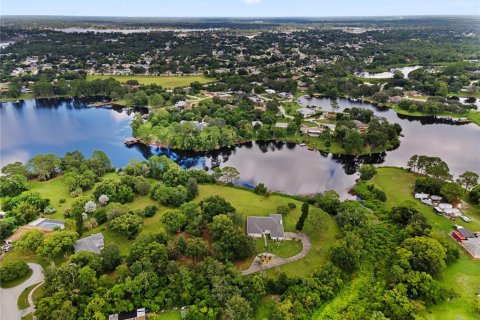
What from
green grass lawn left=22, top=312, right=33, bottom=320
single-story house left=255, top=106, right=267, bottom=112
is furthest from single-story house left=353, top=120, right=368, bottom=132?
green grass lawn left=22, top=312, right=33, bottom=320

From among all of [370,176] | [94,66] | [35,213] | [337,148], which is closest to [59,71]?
[94,66]

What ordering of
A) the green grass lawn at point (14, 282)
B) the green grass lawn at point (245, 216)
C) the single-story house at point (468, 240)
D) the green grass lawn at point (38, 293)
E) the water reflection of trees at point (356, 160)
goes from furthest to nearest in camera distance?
the water reflection of trees at point (356, 160), the single-story house at point (468, 240), the green grass lawn at point (245, 216), the green grass lawn at point (14, 282), the green grass lawn at point (38, 293)

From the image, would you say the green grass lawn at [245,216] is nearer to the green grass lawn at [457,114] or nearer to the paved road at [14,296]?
the paved road at [14,296]

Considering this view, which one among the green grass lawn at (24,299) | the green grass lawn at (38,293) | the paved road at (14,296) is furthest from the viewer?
the green grass lawn at (38,293)

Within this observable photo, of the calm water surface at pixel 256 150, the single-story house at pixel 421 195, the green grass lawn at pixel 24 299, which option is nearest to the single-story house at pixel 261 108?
the calm water surface at pixel 256 150

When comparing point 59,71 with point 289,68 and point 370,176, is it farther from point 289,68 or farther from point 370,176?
point 370,176

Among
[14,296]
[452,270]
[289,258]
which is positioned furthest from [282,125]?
[14,296]

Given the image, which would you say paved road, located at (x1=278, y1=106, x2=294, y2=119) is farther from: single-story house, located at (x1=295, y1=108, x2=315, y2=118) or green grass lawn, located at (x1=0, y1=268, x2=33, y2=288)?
green grass lawn, located at (x1=0, y1=268, x2=33, y2=288)
